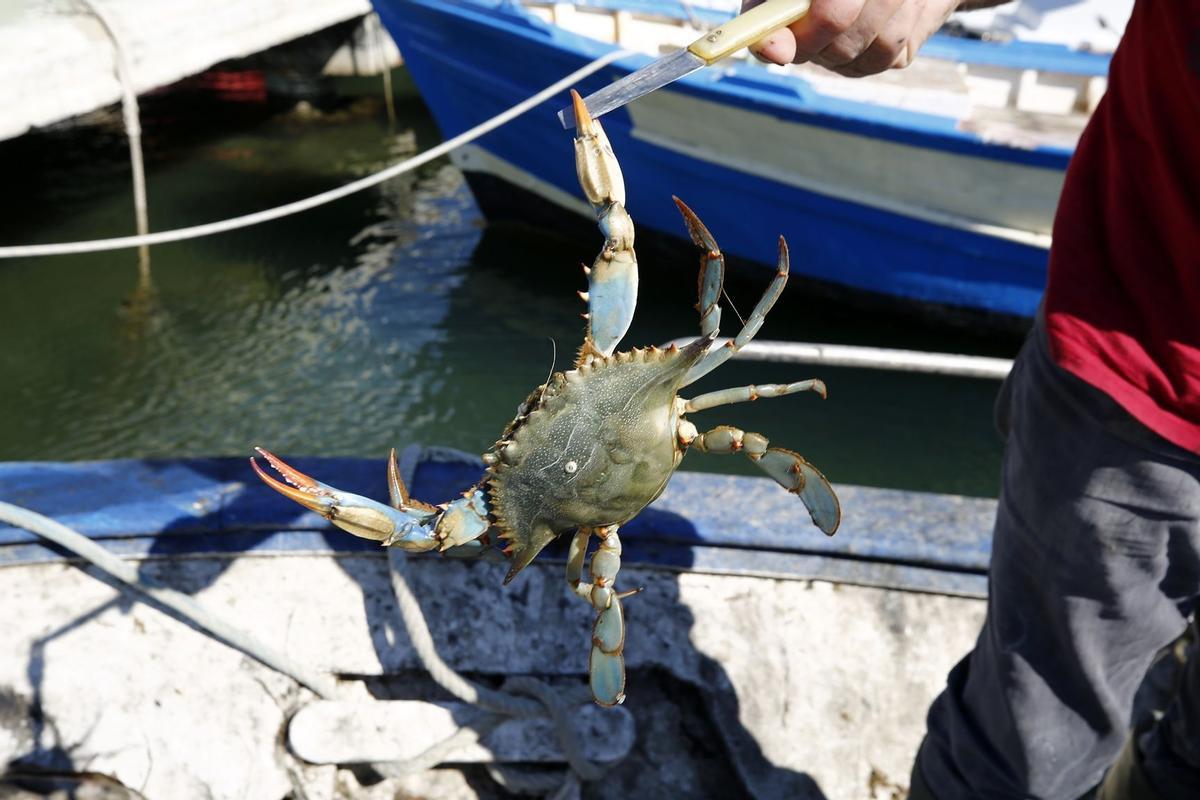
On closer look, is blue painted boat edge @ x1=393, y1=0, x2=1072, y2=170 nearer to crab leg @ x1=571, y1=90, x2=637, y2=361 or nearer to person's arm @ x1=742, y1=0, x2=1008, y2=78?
person's arm @ x1=742, y1=0, x2=1008, y2=78

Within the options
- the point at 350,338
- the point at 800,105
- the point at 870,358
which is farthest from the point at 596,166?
the point at 350,338

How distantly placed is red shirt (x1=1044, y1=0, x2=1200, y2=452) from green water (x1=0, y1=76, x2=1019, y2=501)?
10.9ft

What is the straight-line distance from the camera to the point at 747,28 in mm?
1209

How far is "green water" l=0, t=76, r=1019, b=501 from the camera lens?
514cm

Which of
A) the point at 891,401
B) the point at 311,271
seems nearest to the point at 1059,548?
the point at 891,401

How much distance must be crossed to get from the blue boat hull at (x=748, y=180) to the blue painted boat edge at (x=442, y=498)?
2.97 meters

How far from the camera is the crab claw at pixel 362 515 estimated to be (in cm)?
134

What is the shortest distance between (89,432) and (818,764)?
164 inches

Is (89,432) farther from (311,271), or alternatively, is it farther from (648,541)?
(648,541)

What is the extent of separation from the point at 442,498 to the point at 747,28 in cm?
146

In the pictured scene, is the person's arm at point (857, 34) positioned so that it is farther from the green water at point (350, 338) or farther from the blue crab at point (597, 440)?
the green water at point (350, 338)

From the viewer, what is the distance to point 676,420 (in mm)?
1558

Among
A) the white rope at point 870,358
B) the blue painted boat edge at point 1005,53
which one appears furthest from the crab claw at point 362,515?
the blue painted boat edge at point 1005,53

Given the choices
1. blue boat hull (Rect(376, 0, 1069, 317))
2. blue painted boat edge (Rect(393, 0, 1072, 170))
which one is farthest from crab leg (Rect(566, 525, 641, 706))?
blue boat hull (Rect(376, 0, 1069, 317))
